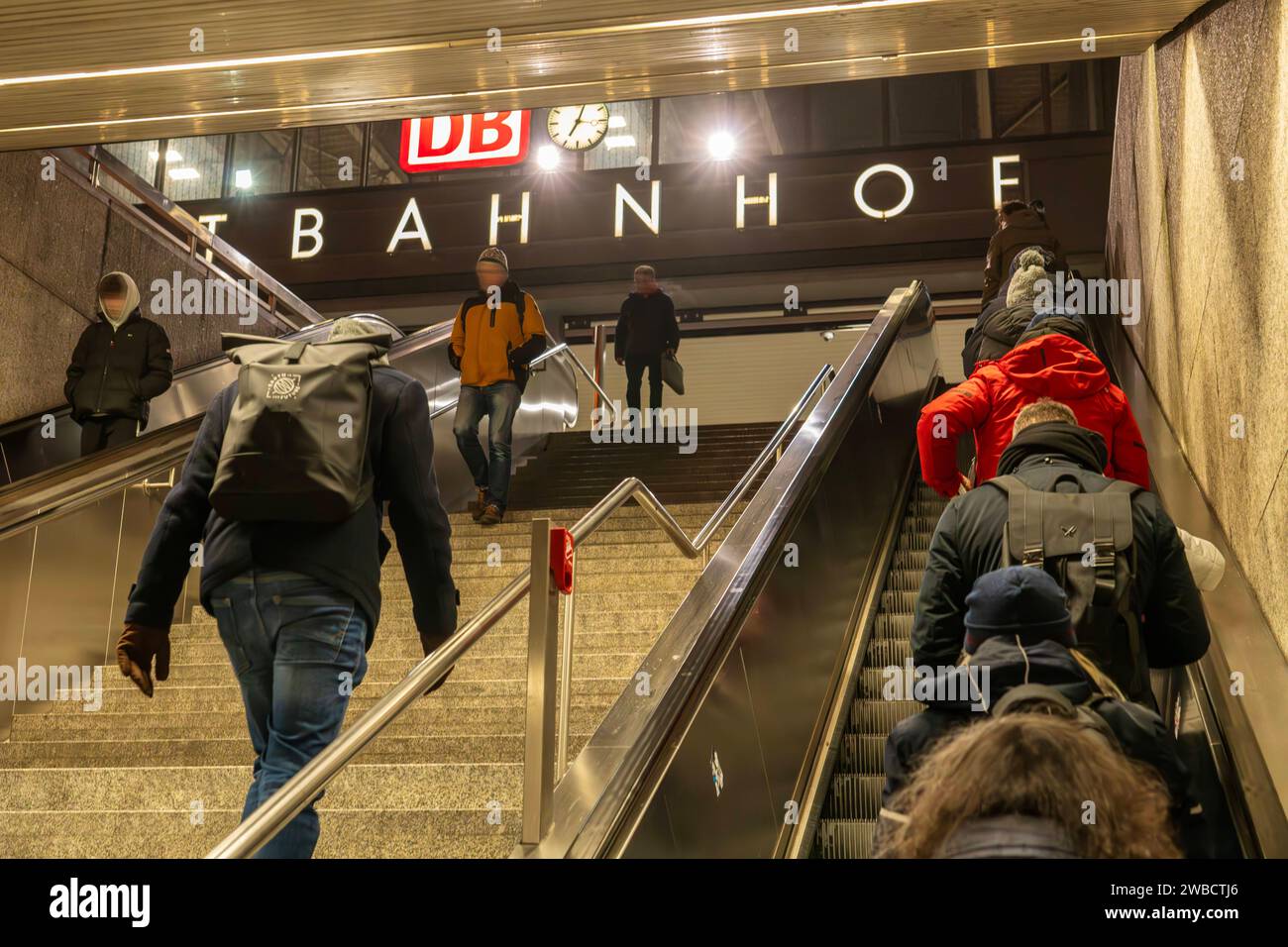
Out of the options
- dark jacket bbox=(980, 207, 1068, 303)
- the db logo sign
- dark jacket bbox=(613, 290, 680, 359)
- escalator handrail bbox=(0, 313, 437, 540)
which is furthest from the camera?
the db logo sign

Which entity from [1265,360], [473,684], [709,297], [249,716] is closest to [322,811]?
[249,716]

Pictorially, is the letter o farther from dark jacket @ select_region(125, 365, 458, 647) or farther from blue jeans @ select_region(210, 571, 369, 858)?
blue jeans @ select_region(210, 571, 369, 858)

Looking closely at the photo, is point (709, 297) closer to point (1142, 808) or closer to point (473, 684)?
point (473, 684)

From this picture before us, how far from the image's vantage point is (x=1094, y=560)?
3.06 metres

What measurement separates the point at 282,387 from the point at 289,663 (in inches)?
27.0

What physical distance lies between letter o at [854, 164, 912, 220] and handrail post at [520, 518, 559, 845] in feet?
41.4

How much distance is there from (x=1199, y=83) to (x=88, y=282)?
6.72m

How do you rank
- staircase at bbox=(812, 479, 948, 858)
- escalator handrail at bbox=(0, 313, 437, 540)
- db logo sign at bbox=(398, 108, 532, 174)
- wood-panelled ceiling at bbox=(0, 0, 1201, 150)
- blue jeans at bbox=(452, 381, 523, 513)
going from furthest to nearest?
db logo sign at bbox=(398, 108, 532, 174) → blue jeans at bbox=(452, 381, 523, 513) → wood-panelled ceiling at bbox=(0, 0, 1201, 150) → escalator handrail at bbox=(0, 313, 437, 540) → staircase at bbox=(812, 479, 948, 858)

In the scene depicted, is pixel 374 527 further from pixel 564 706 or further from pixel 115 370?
pixel 115 370

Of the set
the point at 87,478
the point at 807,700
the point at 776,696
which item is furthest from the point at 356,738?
the point at 87,478

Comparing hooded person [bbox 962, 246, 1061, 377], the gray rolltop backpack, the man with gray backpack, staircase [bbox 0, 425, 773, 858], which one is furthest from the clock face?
the gray rolltop backpack

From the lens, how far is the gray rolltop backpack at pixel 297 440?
3.12 metres

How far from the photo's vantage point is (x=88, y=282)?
8.45 metres

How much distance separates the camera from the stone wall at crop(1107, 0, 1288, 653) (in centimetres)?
368
